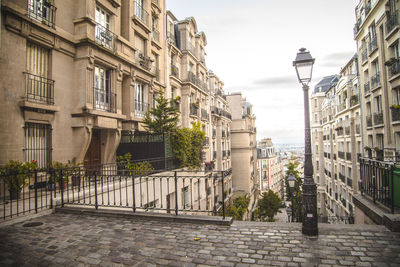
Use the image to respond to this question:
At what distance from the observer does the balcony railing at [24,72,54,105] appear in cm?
917

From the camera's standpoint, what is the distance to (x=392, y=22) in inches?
590

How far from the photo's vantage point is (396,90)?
1562cm

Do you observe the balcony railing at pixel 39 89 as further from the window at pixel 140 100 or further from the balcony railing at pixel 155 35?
the balcony railing at pixel 155 35

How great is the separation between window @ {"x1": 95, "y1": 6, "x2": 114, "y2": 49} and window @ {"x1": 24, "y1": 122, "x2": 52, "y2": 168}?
561 centimetres

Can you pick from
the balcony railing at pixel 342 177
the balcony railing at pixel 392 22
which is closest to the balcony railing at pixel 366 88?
the balcony railing at pixel 392 22

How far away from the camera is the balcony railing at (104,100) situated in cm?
1210

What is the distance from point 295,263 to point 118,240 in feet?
11.8

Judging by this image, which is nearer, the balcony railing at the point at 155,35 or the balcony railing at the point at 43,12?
the balcony railing at the point at 43,12

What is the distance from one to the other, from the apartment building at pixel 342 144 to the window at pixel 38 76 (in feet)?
77.7

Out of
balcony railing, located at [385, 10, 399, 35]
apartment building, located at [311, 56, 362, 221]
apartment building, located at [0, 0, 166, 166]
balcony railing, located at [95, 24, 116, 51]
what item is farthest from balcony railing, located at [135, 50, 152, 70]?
apartment building, located at [311, 56, 362, 221]

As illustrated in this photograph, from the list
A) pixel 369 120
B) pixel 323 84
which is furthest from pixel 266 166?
pixel 369 120

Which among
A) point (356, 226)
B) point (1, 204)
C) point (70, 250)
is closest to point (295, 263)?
point (356, 226)

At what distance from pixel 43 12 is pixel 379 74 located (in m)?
22.1

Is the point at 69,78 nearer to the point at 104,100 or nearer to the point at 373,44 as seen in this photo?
the point at 104,100
